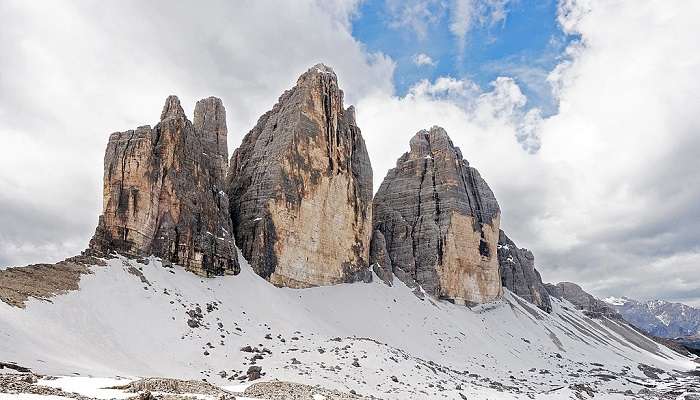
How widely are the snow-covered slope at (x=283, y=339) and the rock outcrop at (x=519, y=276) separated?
26435mm

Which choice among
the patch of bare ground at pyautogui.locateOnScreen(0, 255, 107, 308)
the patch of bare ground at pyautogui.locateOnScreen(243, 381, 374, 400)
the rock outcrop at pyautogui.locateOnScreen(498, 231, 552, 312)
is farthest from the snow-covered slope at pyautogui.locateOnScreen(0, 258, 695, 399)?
the rock outcrop at pyautogui.locateOnScreen(498, 231, 552, 312)

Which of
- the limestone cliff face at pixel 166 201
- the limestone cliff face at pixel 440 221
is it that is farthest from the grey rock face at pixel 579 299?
the limestone cliff face at pixel 166 201

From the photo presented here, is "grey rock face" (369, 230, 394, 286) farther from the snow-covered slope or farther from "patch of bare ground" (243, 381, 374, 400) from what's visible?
"patch of bare ground" (243, 381, 374, 400)

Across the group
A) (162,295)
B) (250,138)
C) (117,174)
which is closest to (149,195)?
(117,174)

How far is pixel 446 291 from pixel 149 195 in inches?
1906

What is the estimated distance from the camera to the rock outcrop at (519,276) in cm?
9812

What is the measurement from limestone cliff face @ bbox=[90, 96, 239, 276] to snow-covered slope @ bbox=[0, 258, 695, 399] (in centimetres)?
207

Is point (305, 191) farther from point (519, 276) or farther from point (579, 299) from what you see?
point (579, 299)

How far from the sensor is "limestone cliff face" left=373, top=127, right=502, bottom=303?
7669 centimetres

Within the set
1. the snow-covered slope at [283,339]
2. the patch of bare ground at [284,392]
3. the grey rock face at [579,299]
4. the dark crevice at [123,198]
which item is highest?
the grey rock face at [579,299]

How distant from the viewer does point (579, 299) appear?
458ft

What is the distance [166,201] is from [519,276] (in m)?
77.6

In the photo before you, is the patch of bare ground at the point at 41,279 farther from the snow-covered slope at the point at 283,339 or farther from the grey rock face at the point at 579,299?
the grey rock face at the point at 579,299

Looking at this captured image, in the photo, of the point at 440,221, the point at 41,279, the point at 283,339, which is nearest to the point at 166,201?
the point at 41,279
